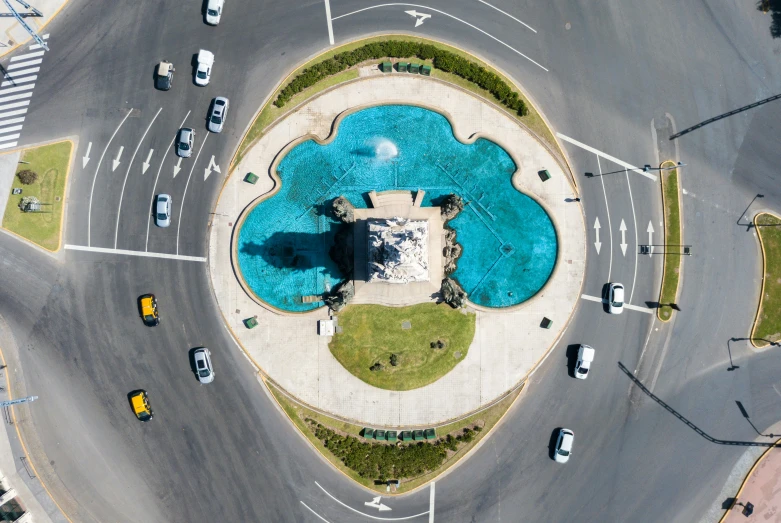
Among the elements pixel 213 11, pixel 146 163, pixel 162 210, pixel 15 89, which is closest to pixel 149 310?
pixel 162 210

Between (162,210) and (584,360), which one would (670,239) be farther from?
(162,210)

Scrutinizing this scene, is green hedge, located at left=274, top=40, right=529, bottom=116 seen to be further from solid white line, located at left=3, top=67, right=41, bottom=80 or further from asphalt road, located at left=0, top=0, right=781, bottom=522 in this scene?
solid white line, located at left=3, top=67, right=41, bottom=80

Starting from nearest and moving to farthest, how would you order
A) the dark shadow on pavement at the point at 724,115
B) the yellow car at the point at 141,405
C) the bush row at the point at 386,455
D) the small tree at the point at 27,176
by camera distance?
1. the bush row at the point at 386,455
2. the yellow car at the point at 141,405
3. the small tree at the point at 27,176
4. the dark shadow on pavement at the point at 724,115

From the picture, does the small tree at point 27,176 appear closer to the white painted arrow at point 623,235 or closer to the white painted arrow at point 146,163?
the white painted arrow at point 146,163

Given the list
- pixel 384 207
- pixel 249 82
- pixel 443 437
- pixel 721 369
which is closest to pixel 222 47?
pixel 249 82

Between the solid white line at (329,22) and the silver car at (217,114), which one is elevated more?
the solid white line at (329,22)

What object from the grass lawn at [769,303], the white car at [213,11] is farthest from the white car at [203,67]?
the grass lawn at [769,303]
